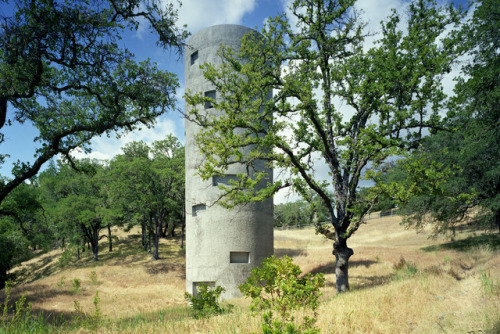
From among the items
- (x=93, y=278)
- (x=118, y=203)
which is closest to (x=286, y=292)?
(x=93, y=278)

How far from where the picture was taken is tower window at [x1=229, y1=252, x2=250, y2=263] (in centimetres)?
1841

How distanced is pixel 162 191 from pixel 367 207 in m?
28.9

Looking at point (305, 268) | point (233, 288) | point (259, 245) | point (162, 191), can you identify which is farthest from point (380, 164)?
point (162, 191)

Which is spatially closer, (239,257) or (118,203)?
(239,257)

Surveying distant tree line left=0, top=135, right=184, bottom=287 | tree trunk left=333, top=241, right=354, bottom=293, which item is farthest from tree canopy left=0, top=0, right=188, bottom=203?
distant tree line left=0, top=135, right=184, bottom=287

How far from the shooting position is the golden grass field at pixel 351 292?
6.63 meters

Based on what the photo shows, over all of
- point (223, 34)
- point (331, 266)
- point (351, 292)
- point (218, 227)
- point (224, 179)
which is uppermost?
point (223, 34)

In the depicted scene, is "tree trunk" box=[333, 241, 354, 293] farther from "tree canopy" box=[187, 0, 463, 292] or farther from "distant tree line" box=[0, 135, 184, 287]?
"distant tree line" box=[0, 135, 184, 287]

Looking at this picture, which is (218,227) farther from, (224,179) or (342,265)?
(342,265)

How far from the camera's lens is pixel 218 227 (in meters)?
18.4

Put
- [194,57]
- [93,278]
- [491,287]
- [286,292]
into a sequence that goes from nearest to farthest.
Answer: [286,292]
[491,287]
[194,57]
[93,278]

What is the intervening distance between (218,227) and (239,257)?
2170mm

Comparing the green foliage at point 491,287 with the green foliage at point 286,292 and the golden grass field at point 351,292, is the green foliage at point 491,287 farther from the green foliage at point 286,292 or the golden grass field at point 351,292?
the green foliage at point 286,292

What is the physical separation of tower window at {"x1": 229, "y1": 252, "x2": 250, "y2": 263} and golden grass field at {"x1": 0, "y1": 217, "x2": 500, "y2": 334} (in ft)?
8.87
